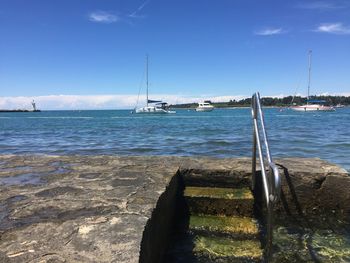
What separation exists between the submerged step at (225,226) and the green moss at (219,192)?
236mm

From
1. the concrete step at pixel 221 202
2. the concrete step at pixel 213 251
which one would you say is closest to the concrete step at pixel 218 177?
the concrete step at pixel 221 202

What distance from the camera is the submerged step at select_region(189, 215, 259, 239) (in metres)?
3.81

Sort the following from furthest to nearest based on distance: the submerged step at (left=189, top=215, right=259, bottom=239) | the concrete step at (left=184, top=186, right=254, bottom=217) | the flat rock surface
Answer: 1. the concrete step at (left=184, top=186, right=254, bottom=217)
2. the submerged step at (left=189, top=215, right=259, bottom=239)
3. the flat rock surface

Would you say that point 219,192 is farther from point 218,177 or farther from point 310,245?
point 310,245

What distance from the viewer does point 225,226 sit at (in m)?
3.96

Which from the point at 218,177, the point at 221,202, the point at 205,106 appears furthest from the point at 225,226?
the point at 205,106

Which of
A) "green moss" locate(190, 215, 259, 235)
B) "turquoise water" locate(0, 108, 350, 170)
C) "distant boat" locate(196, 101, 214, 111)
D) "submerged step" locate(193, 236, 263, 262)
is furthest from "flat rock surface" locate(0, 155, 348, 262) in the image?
"distant boat" locate(196, 101, 214, 111)

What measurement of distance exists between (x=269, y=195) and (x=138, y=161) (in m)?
2.97

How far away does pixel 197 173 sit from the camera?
15.0ft

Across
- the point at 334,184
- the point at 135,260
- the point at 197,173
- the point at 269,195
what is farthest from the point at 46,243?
the point at 334,184

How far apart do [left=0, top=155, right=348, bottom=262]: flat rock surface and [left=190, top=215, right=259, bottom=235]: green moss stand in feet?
1.88

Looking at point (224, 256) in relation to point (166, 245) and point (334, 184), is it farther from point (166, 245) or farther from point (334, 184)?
point (334, 184)

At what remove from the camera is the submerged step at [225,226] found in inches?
150

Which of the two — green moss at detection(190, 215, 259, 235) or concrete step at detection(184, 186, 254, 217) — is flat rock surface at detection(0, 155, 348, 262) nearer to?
concrete step at detection(184, 186, 254, 217)
